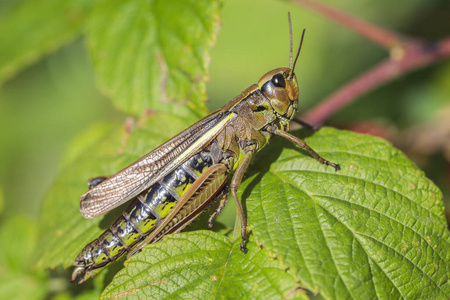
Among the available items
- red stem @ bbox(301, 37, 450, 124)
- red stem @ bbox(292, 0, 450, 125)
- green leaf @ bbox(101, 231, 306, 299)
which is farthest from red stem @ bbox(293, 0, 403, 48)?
green leaf @ bbox(101, 231, 306, 299)

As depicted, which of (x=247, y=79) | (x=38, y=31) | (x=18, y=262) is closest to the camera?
(x=18, y=262)

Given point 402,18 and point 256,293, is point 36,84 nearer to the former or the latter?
point 402,18

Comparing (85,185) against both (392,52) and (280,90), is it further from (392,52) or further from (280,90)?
(392,52)

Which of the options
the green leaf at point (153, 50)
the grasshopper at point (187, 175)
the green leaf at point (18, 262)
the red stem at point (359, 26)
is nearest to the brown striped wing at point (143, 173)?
the grasshopper at point (187, 175)

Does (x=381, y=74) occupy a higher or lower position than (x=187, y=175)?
lower

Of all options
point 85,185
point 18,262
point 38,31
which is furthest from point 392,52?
point 18,262
